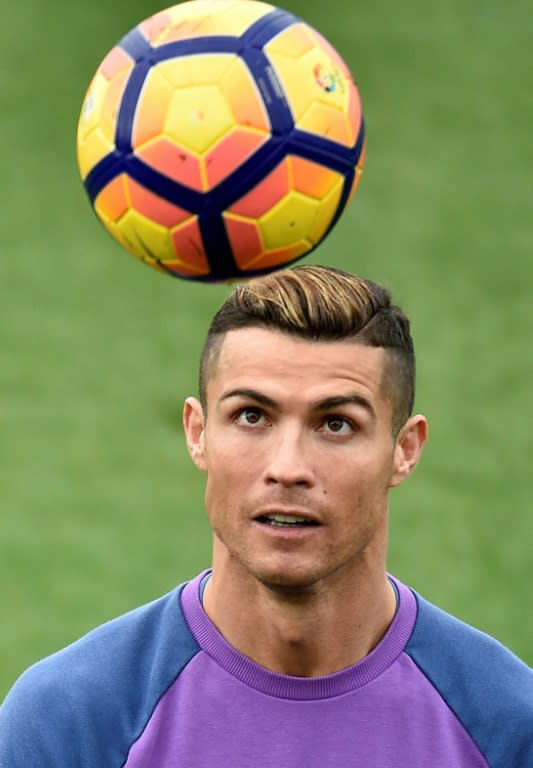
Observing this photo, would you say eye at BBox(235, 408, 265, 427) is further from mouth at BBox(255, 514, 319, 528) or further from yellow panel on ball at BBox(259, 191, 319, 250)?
yellow panel on ball at BBox(259, 191, 319, 250)

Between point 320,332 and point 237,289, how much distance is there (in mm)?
277

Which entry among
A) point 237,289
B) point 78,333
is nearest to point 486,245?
point 78,333

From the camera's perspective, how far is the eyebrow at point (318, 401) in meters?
3.70

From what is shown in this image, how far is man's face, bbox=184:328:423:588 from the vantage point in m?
3.61

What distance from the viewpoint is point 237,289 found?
13.0ft

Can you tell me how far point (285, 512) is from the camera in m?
3.58

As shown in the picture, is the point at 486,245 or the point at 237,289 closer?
the point at 237,289

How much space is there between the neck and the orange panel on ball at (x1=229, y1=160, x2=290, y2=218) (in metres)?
0.80

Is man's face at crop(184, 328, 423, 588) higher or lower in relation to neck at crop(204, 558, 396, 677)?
higher

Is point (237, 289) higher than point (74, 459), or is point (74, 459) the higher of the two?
point (237, 289)

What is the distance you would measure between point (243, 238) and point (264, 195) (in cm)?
11

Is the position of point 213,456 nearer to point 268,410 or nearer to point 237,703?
point 268,410

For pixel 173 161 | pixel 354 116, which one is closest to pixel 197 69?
pixel 173 161

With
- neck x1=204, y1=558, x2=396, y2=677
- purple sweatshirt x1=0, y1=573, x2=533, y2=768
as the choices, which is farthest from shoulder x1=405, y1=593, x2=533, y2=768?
neck x1=204, y1=558, x2=396, y2=677
